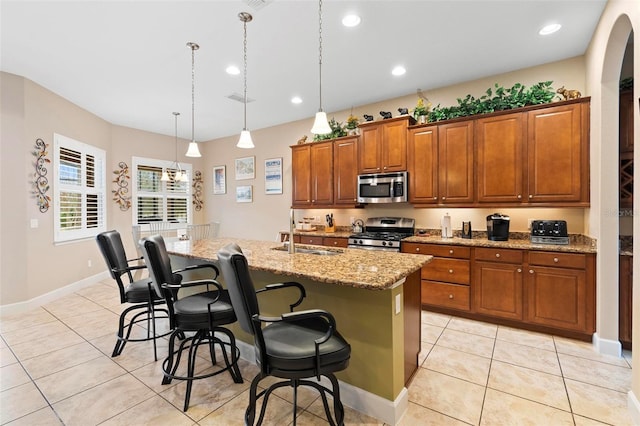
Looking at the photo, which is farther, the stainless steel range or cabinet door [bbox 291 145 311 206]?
cabinet door [bbox 291 145 311 206]

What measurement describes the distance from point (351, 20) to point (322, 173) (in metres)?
2.52

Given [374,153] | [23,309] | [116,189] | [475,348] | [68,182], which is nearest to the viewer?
[475,348]

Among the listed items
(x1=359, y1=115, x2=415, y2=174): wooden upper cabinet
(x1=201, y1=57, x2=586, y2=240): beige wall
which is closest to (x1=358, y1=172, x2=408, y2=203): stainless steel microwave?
(x1=359, y1=115, x2=415, y2=174): wooden upper cabinet

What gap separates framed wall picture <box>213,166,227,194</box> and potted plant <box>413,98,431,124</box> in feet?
15.3

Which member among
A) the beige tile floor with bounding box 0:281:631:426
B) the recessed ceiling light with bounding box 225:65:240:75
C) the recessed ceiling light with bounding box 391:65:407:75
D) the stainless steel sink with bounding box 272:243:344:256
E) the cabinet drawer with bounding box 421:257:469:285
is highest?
the recessed ceiling light with bounding box 391:65:407:75

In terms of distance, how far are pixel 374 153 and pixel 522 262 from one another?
2.31m

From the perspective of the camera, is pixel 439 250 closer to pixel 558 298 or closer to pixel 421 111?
pixel 558 298

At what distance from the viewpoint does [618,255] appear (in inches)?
99.9

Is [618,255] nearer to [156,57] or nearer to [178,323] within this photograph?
[178,323]

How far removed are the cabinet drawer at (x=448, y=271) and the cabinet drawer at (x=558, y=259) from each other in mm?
646

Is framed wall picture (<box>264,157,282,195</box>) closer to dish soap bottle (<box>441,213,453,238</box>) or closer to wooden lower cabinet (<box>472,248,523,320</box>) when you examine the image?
dish soap bottle (<box>441,213,453,238</box>)

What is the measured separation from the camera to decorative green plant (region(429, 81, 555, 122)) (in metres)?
3.22

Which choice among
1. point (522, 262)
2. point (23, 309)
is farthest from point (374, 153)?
point (23, 309)

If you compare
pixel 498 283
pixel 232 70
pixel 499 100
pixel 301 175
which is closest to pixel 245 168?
→ pixel 301 175
